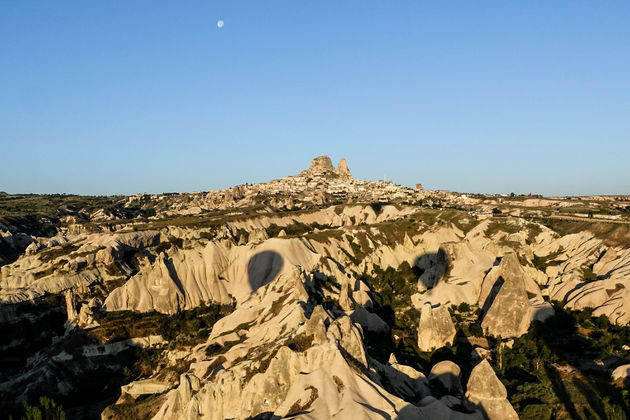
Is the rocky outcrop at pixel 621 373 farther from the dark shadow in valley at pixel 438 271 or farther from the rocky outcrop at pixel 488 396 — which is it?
the dark shadow in valley at pixel 438 271

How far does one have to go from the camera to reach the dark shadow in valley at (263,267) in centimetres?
7054

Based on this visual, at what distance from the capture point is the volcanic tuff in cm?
3047

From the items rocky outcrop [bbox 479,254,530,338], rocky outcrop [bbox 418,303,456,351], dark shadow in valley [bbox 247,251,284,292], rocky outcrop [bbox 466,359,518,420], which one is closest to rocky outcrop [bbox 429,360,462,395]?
rocky outcrop [bbox 466,359,518,420]

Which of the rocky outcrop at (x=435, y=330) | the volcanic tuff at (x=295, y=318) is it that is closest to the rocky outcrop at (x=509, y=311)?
the volcanic tuff at (x=295, y=318)

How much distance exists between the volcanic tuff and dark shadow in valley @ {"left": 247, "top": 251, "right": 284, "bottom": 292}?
10.6 inches

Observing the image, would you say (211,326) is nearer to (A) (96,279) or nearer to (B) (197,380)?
(B) (197,380)

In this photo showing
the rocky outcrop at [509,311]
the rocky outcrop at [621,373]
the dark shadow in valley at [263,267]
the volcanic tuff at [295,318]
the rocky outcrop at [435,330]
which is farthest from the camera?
the dark shadow in valley at [263,267]

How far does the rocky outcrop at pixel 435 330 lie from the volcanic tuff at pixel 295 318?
0.15 meters

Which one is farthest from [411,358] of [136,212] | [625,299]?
[136,212]

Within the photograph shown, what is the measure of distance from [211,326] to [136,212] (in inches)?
6233

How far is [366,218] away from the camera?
137m

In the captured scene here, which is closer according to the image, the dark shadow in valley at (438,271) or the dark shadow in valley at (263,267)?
the dark shadow in valley at (438,271)

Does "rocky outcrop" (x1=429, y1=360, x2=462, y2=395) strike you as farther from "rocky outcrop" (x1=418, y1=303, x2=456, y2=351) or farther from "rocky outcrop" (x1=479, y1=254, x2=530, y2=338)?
"rocky outcrop" (x1=479, y1=254, x2=530, y2=338)

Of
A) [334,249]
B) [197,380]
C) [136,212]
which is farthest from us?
[136,212]
